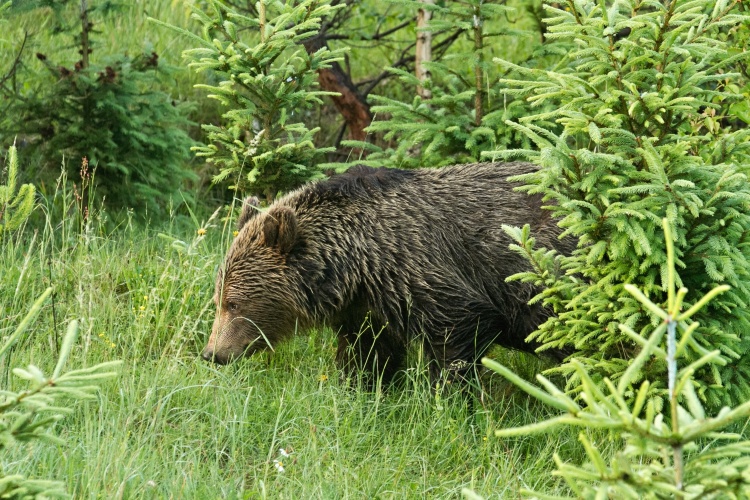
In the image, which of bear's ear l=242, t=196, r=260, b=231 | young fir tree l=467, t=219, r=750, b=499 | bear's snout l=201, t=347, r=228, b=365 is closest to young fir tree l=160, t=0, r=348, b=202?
bear's ear l=242, t=196, r=260, b=231

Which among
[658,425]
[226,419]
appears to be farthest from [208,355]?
[658,425]

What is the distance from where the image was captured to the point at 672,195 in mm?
4344

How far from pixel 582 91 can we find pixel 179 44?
23.1ft

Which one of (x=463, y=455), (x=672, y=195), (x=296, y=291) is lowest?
(x=463, y=455)

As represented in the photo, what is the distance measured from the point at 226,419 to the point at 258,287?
121 cm

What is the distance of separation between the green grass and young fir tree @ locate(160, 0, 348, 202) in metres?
0.86

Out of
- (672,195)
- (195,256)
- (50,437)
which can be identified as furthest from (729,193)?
(195,256)

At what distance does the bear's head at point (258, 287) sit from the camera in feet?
18.3

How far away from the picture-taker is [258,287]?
18.7ft

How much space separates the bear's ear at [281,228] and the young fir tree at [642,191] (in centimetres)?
154

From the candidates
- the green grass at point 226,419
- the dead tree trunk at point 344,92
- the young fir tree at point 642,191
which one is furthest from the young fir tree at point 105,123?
the young fir tree at point 642,191

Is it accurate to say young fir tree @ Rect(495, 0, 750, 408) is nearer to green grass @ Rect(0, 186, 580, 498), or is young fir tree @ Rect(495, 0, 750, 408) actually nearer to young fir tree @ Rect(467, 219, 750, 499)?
green grass @ Rect(0, 186, 580, 498)

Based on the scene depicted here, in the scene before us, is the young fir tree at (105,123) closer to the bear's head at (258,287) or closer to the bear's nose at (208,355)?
the bear's head at (258,287)

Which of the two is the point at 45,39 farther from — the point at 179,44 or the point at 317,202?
the point at 317,202
